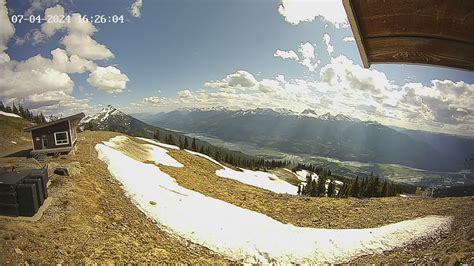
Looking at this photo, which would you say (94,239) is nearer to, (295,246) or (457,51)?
(295,246)

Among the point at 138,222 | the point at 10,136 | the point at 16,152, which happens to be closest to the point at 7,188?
the point at 138,222

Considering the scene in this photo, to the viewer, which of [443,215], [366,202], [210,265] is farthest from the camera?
[366,202]

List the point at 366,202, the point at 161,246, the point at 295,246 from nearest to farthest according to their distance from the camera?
the point at 161,246 < the point at 295,246 < the point at 366,202

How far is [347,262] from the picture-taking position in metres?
11.2

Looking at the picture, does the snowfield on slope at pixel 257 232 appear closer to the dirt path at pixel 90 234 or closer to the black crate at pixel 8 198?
the dirt path at pixel 90 234

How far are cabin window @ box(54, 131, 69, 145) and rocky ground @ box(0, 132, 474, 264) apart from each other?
1.68 metres

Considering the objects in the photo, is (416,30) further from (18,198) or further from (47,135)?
(47,135)

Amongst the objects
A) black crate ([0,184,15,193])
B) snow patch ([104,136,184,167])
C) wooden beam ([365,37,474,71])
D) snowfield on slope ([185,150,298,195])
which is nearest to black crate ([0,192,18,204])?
black crate ([0,184,15,193])

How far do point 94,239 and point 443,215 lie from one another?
1913 centimetres

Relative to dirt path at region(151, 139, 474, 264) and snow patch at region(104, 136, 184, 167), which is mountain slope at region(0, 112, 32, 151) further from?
dirt path at region(151, 139, 474, 264)

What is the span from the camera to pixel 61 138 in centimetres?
2092

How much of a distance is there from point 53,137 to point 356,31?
24137 millimetres

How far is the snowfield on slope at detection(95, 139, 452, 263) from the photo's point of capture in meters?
11.6

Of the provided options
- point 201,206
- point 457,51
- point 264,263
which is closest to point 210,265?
point 264,263
